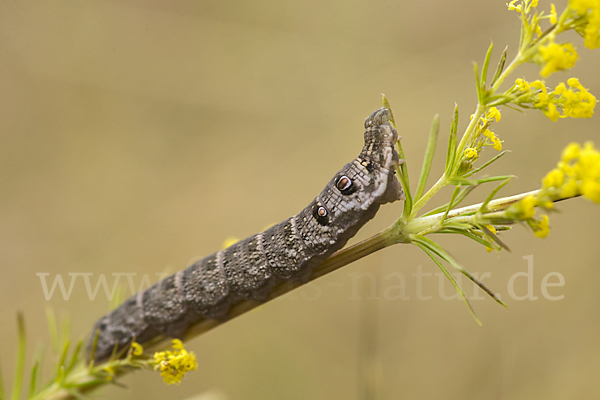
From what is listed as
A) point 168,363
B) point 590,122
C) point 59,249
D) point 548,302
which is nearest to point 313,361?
point 548,302

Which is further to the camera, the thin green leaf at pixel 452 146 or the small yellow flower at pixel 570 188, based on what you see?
the thin green leaf at pixel 452 146

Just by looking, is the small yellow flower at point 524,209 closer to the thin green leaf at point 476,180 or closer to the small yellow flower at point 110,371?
the thin green leaf at point 476,180

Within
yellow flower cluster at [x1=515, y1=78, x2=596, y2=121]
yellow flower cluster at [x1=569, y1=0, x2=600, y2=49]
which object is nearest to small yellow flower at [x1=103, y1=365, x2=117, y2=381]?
yellow flower cluster at [x1=515, y1=78, x2=596, y2=121]

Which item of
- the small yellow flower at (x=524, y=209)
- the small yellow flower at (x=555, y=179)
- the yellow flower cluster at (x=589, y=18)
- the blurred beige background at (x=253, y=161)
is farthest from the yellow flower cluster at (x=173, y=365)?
the blurred beige background at (x=253, y=161)

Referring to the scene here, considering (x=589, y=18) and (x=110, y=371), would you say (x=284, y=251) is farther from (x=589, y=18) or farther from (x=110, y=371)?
(x=589, y=18)

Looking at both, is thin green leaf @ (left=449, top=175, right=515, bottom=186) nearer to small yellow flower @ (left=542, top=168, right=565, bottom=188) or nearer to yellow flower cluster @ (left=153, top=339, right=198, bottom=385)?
small yellow flower @ (left=542, top=168, right=565, bottom=188)

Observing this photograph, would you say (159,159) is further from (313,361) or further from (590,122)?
(590,122)
